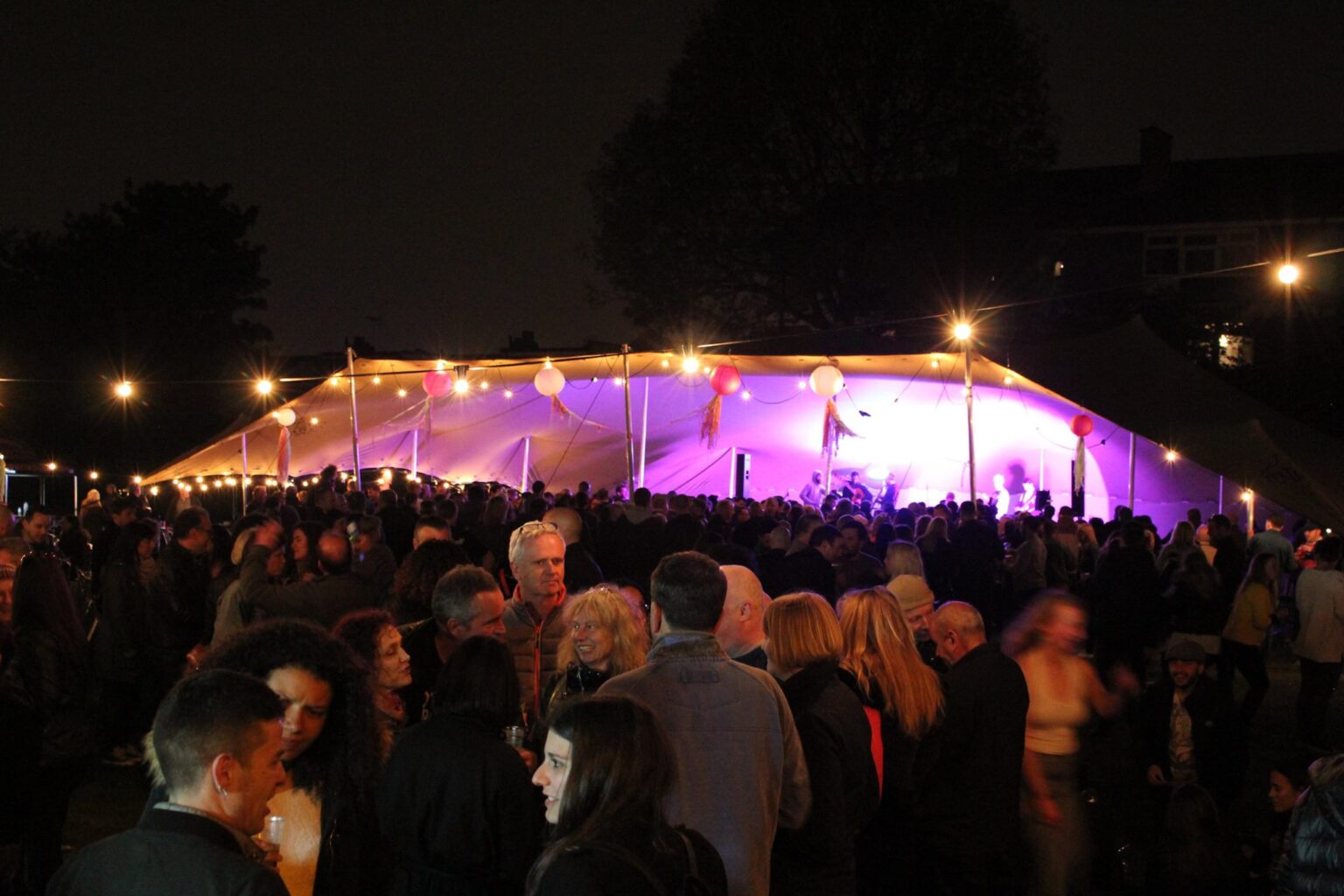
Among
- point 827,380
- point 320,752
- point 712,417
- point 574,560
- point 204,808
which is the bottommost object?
point 320,752

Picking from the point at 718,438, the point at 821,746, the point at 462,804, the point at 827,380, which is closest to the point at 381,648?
the point at 462,804

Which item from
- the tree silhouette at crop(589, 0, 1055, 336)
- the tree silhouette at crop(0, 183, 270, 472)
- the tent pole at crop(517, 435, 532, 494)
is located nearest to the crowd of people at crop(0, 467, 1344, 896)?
the tent pole at crop(517, 435, 532, 494)

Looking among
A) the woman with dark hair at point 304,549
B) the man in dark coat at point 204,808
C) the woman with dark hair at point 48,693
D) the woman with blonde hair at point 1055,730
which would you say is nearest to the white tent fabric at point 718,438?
the woman with dark hair at point 304,549

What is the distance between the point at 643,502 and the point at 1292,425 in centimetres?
713

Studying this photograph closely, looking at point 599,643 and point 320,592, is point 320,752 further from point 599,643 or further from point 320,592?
point 320,592

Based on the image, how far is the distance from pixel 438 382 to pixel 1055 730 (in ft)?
38.2

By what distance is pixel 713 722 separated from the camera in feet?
10.0

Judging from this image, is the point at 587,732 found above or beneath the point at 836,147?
beneath

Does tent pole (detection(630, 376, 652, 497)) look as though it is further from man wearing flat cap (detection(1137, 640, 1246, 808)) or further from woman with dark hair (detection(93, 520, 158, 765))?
man wearing flat cap (detection(1137, 640, 1246, 808))

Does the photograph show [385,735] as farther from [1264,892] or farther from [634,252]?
[634,252]

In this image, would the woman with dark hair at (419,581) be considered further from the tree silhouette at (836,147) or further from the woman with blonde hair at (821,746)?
the tree silhouette at (836,147)

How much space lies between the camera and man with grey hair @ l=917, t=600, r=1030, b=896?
4117 mm

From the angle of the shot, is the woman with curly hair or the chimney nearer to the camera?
the woman with curly hair

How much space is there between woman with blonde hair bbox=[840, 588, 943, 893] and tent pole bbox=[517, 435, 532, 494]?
14952mm
